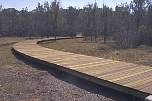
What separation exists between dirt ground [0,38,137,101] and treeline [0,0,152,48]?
18.5 meters

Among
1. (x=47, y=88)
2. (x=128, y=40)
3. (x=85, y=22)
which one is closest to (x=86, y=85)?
(x=47, y=88)

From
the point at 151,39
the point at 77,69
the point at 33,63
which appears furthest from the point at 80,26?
the point at 77,69

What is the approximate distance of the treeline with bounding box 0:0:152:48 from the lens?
129 ft

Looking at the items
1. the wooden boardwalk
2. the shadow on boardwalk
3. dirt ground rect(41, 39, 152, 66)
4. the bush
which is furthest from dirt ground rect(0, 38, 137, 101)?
the bush

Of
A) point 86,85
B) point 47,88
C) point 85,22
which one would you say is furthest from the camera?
point 85,22

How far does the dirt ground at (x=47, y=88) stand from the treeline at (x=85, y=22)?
18.5 metres

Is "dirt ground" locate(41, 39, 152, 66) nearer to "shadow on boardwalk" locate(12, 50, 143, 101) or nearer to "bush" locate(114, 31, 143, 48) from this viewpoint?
"bush" locate(114, 31, 143, 48)

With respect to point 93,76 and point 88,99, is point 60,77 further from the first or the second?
point 88,99

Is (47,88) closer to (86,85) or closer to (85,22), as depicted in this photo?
(86,85)

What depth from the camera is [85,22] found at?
5128 centimetres

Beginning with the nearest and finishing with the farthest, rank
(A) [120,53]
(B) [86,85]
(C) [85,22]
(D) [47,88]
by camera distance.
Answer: (D) [47,88], (B) [86,85], (A) [120,53], (C) [85,22]

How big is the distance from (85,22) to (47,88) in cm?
4248

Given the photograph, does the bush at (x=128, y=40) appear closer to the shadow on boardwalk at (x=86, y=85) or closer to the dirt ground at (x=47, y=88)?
the shadow on boardwalk at (x=86, y=85)

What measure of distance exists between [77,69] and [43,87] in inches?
64.7
